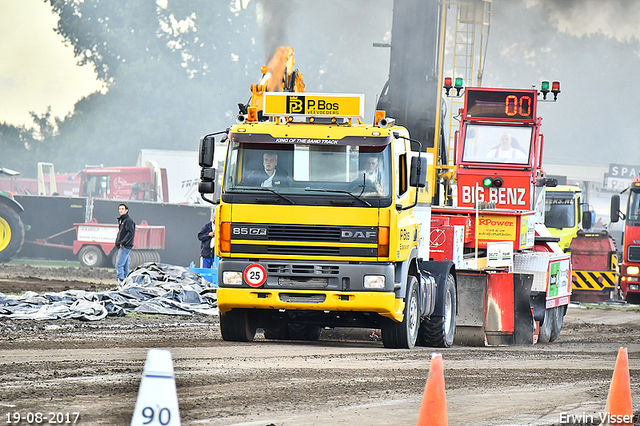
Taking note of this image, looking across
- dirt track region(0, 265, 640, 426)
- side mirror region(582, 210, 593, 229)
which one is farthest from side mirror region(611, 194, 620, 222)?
dirt track region(0, 265, 640, 426)

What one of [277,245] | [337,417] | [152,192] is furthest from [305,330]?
[152,192]

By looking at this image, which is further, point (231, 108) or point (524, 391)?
point (231, 108)

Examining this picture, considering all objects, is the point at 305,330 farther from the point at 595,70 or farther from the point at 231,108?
the point at 595,70

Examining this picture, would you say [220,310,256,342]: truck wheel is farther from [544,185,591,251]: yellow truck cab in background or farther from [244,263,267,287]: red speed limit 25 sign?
[544,185,591,251]: yellow truck cab in background

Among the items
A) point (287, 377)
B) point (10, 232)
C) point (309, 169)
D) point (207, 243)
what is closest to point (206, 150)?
point (309, 169)

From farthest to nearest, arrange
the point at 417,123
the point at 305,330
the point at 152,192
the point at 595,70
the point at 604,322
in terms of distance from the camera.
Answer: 1. the point at 595,70
2. the point at 152,192
3. the point at 604,322
4. the point at 417,123
5. the point at 305,330

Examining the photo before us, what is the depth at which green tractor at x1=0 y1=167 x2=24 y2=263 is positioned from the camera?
2591cm

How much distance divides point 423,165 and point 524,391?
12.3 ft

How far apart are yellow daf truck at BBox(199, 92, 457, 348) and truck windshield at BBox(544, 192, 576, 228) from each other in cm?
1600

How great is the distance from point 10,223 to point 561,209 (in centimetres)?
1559

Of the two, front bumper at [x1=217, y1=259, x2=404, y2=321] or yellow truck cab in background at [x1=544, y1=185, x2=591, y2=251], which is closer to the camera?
front bumper at [x1=217, y1=259, x2=404, y2=321]

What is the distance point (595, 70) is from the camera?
67312mm

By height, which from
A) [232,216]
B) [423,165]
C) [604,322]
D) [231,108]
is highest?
[231,108]

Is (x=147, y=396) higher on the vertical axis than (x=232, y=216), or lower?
lower
